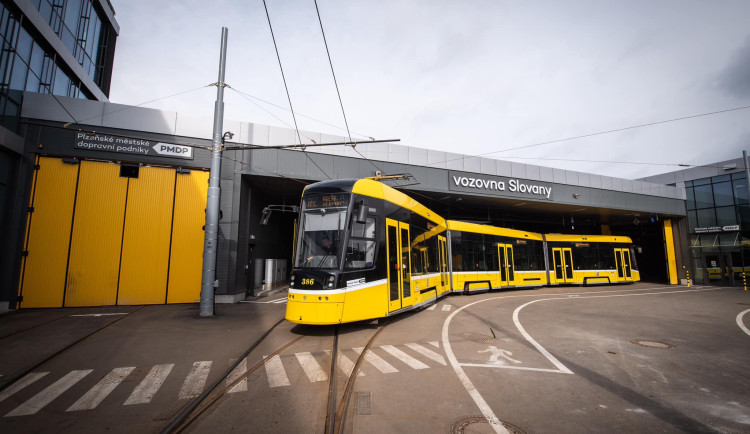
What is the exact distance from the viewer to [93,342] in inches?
284

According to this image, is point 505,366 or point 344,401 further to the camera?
point 505,366

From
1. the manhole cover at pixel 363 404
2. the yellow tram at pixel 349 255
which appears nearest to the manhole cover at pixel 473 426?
the manhole cover at pixel 363 404

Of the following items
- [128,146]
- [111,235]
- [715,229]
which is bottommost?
[111,235]

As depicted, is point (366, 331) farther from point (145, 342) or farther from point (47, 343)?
point (47, 343)

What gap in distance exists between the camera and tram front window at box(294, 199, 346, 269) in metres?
7.57

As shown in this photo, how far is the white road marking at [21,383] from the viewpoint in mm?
4477

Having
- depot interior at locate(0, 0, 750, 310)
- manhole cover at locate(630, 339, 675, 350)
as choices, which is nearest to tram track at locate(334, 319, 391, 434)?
manhole cover at locate(630, 339, 675, 350)

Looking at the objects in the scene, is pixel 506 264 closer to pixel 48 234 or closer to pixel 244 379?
pixel 244 379

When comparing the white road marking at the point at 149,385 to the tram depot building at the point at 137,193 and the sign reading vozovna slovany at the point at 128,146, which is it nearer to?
the tram depot building at the point at 137,193

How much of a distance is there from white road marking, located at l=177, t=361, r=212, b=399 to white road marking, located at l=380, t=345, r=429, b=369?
323 centimetres

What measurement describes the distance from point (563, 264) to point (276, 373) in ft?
71.2

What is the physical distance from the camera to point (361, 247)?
26.2 feet

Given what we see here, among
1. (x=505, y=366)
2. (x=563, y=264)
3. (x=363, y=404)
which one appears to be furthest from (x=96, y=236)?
(x=563, y=264)

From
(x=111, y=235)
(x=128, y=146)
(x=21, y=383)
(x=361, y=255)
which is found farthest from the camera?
(x=128, y=146)
